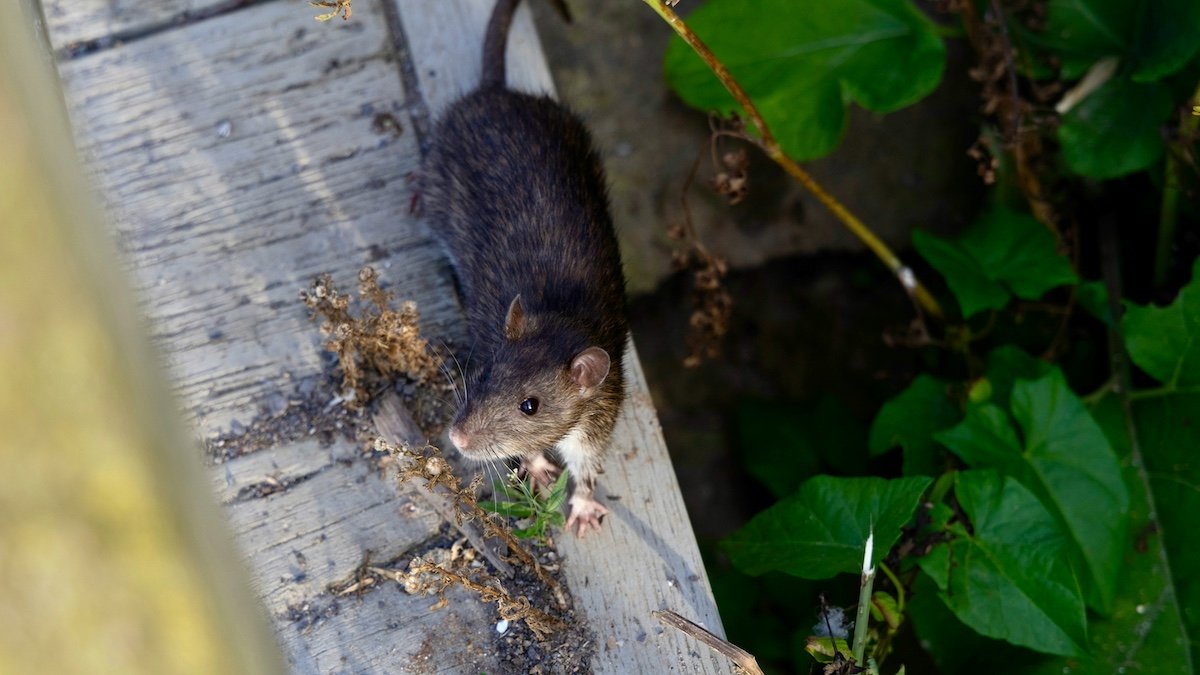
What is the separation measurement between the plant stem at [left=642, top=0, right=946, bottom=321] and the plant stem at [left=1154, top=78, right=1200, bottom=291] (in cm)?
98

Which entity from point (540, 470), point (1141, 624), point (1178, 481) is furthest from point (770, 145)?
point (1141, 624)

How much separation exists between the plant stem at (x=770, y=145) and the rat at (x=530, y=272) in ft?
2.26

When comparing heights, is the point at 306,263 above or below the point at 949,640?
above

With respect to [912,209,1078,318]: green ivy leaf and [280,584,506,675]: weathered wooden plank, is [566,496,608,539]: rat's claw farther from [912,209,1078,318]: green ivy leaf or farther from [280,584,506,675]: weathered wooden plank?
[912,209,1078,318]: green ivy leaf

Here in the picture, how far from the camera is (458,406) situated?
3.49 meters

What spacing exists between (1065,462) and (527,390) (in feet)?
6.40

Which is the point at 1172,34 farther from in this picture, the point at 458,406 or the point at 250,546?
the point at 250,546

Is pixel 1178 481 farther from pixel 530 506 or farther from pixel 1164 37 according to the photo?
pixel 530 506

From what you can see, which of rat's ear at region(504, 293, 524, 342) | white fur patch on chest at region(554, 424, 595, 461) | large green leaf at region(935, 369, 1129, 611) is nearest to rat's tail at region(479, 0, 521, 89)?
rat's ear at region(504, 293, 524, 342)

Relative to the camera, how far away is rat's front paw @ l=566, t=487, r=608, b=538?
3355mm

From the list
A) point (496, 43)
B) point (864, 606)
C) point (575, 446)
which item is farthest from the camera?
point (496, 43)

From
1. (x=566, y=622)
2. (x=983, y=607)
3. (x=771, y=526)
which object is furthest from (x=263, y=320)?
(x=983, y=607)

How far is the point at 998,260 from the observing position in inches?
167

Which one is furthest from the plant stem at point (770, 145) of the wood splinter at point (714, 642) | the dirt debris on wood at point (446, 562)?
the wood splinter at point (714, 642)
